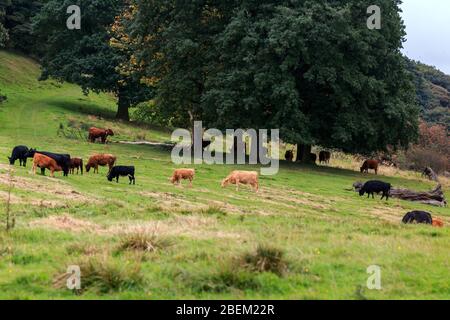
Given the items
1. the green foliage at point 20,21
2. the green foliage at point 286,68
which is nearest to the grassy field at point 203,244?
the green foliage at point 286,68

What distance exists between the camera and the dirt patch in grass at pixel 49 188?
19188 mm

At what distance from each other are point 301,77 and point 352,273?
31.9 metres

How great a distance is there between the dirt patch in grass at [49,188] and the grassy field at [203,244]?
5 cm

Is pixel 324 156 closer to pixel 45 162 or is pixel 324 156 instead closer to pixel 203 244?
pixel 45 162

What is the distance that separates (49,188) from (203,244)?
9.51 m

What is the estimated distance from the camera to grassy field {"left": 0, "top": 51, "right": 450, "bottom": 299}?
9867mm

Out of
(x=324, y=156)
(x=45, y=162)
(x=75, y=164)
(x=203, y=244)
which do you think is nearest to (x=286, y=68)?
(x=324, y=156)

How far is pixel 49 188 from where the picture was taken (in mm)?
20703

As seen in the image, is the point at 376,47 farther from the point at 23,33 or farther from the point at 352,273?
the point at 23,33

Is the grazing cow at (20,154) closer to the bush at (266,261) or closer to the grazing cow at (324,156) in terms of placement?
the bush at (266,261)

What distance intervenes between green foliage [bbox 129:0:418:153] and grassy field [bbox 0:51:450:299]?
37.1 ft
